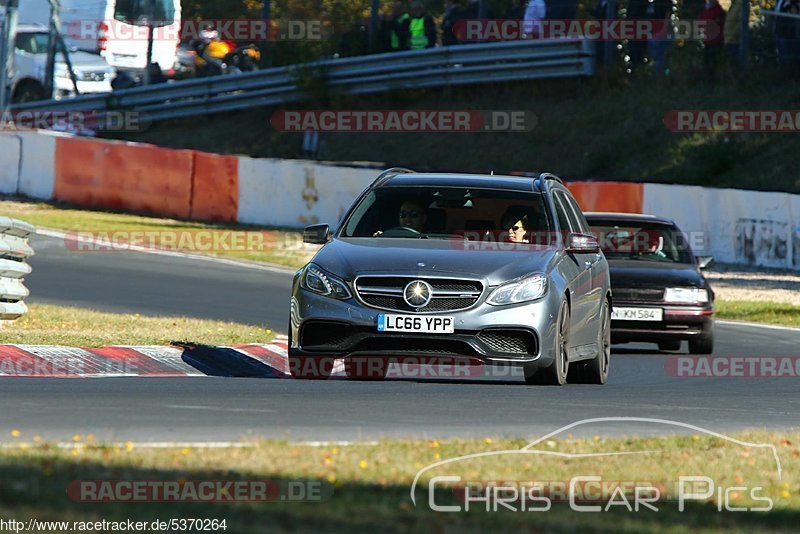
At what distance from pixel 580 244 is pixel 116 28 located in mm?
29769

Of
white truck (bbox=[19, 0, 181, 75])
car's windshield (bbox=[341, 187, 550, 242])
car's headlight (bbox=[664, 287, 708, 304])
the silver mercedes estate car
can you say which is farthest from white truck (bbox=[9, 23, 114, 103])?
the silver mercedes estate car

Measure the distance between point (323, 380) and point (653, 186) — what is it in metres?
15.5

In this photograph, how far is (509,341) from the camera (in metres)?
10.9

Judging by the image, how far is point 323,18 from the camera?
4000cm

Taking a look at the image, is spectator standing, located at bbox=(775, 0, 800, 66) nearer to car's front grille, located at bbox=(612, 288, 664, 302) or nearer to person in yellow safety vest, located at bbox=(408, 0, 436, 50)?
Answer: person in yellow safety vest, located at bbox=(408, 0, 436, 50)

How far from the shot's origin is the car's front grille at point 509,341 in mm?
10789

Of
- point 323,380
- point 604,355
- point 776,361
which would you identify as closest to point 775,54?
point 776,361

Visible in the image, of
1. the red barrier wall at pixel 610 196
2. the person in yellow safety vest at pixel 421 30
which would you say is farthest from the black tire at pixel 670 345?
the person in yellow safety vest at pixel 421 30

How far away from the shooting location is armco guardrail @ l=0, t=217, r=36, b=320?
45.9 ft

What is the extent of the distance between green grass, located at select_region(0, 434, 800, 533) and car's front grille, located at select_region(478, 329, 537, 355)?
7.85ft

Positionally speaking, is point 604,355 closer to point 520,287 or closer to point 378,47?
point 520,287

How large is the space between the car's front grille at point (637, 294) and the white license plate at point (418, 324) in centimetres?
567

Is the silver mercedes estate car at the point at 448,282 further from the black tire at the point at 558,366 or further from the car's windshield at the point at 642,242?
the car's windshield at the point at 642,242

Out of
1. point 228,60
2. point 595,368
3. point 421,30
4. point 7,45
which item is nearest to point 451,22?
point 421,30
